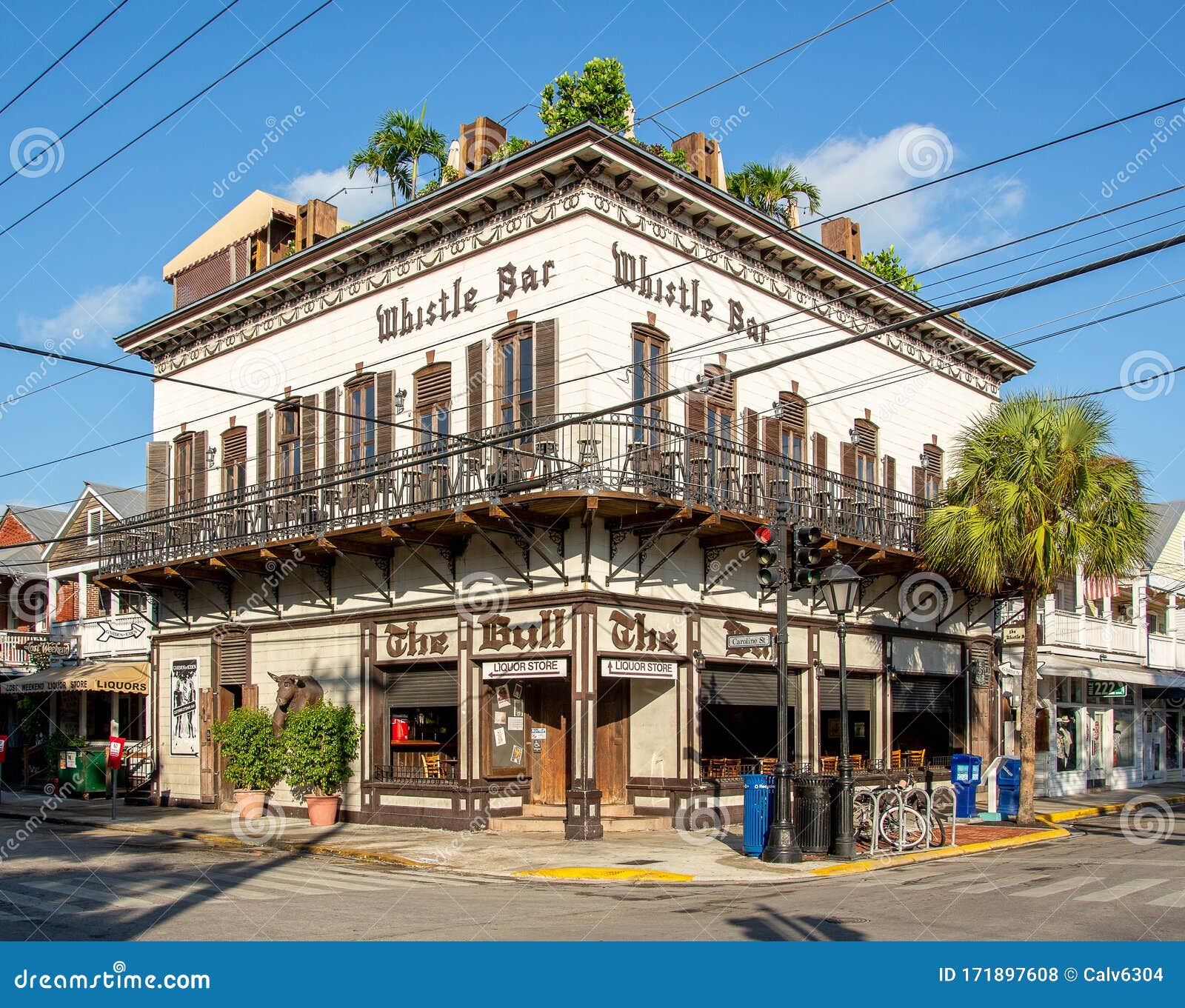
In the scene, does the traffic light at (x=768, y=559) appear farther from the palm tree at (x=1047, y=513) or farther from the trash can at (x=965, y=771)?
the palm tree at (x=1047, y=513)

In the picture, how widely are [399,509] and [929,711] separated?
1378 cm

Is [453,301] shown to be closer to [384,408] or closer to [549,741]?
[384,408]

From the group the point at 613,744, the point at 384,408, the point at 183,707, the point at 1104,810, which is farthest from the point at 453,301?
the point at 1104,810

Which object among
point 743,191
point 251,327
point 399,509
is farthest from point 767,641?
point 743,191

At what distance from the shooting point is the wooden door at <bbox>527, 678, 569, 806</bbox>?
22.2 meters

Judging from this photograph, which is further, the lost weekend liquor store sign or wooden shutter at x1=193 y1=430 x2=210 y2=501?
wooden shutter at x1=193 y1=430 x2=210 y2=501

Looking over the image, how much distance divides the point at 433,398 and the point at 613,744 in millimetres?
7179

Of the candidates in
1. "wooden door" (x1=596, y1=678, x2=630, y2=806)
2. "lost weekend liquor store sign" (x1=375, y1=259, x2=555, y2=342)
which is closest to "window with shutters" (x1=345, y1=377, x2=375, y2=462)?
"lost weekend liquor store sign" (x1=375, y1=259, x2=555, y2=342)

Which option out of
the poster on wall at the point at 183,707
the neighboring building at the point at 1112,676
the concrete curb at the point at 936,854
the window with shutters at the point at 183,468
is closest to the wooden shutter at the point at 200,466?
the window with shutters at the point at 183,468

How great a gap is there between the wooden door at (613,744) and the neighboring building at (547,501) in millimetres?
54

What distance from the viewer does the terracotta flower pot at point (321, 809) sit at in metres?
22.8

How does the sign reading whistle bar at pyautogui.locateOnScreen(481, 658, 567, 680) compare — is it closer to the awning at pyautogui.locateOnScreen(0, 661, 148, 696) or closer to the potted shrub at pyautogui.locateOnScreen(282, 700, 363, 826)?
the potted shrub at pyautogui.locateOnScreen(282, 700, 363, 826)

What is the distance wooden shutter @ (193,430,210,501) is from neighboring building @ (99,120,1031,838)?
0.24 m

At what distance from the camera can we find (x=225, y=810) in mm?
26750
